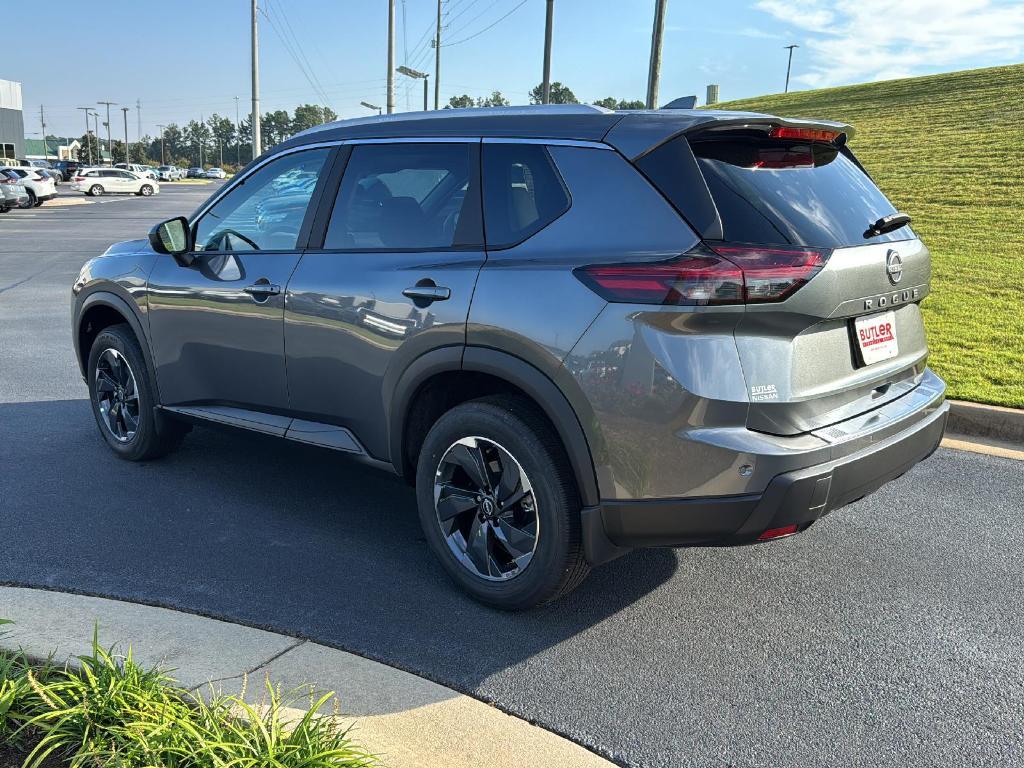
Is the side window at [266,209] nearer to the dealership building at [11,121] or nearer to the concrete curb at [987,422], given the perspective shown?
the concrete curb at [987,422]

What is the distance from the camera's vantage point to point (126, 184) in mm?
55656

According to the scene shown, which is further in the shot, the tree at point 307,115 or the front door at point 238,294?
the tree at point 307,115

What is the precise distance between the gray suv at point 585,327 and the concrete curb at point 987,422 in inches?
103

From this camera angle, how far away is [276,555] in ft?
13.4

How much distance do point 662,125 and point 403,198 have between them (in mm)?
1243

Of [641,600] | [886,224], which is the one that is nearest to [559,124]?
[886,224]

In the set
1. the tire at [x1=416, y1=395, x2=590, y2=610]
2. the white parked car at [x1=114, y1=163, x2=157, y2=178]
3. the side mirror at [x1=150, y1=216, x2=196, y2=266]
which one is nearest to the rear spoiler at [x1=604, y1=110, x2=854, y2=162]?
the tire at [x1=416, y1=395, x2=590, y2=610]

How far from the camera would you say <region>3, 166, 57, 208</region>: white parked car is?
124 feet

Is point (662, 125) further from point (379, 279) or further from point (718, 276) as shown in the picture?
point (379, 279)

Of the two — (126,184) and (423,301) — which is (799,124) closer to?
(423,301)

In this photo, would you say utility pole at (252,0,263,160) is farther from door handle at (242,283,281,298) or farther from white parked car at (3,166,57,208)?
door handle at (242,283,281,298)

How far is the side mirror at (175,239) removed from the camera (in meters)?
4.68

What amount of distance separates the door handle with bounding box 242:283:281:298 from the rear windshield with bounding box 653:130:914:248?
1993mm

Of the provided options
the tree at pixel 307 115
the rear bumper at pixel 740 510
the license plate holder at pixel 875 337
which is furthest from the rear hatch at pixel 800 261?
the tree at pixel 307 115
